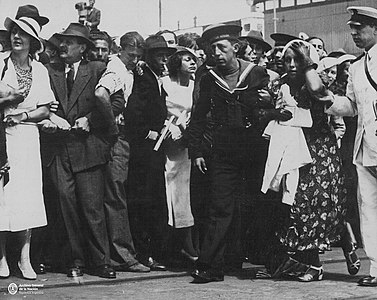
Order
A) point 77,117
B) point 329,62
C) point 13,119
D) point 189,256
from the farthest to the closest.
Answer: point 329,62
point 189,256
point 77,117
point 13,119

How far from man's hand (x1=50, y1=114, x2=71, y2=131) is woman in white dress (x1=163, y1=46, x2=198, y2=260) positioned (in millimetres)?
869

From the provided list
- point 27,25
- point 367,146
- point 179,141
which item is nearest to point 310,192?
point 367,146

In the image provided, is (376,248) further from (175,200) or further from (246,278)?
(175,200)

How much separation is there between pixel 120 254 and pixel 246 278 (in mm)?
964

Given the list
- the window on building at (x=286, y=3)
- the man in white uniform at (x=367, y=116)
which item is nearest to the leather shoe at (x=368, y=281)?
the man in white uniform at (x=367, y=116)

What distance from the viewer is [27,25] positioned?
6.78 m

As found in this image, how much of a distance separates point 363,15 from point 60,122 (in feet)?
7.50

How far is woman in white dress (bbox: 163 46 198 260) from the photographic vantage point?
7.57 meters

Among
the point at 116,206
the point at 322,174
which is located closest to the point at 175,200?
the point at 116,206

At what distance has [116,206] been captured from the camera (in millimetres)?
7391

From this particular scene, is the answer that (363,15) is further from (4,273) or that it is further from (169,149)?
(4,273)

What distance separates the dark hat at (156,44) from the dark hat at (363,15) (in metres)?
1.43

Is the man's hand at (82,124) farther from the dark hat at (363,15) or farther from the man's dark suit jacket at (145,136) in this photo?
the dark hat at (363,15)

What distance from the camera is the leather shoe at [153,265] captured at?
24.8 feet
